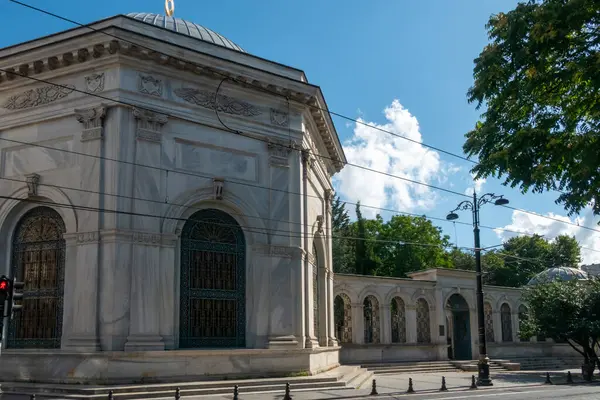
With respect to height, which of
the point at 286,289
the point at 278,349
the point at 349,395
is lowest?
the point at 349,395

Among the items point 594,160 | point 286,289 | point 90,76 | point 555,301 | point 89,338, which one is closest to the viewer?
point 594,160

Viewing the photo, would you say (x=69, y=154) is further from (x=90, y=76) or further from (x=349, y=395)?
(x=349, y=395)

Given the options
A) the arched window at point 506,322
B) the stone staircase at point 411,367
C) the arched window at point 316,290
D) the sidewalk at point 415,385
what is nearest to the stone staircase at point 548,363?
the arched window at point 506,322

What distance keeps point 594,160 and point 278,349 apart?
1423cm

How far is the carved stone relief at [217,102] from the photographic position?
69.4 ft

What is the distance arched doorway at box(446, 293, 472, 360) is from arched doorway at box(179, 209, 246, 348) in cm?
1830

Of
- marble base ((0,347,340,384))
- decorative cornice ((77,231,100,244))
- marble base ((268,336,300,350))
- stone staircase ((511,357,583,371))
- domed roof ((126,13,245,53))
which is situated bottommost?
stone staircase ((511,357,583,371))

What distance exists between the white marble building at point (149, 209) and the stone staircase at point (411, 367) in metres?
8.04

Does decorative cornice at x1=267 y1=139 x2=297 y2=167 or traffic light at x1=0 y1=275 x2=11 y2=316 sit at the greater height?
decorative cornice at x1=267 y1=139 x2=297 y2=167

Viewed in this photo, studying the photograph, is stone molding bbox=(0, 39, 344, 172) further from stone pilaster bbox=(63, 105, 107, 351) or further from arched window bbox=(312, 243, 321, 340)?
arched window bbox=(312, 243, 321, 340)

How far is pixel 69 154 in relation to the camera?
66.7 feet

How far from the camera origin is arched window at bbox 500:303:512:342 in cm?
3947

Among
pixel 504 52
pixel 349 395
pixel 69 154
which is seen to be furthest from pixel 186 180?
pixel 504 52

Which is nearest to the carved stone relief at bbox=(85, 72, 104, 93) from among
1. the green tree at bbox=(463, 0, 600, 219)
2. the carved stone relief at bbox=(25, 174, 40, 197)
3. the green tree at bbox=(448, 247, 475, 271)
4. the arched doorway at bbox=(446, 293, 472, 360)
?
the carved stone relief at bbox=(25, 174, 40, 197)
